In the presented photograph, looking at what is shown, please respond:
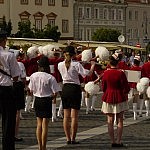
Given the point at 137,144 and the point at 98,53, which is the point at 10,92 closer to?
the point at 137,144

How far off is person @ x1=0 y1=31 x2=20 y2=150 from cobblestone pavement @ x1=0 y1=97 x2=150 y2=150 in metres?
1.91

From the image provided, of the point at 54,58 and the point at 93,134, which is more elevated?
the point at 54,58

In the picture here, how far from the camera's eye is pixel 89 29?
9894cm

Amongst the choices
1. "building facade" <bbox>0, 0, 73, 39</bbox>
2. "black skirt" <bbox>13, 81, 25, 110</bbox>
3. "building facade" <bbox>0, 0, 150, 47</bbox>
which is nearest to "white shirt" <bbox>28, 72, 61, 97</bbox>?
"black skirt" <bbox>13, 81, 25, 110</bbox>

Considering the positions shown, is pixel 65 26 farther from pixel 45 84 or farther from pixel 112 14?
pixel 45 84

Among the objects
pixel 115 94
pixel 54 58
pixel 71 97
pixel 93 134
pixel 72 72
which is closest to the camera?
pixel 115 94

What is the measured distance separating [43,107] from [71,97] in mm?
1327

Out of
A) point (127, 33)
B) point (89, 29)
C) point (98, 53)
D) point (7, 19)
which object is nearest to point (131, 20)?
point (127, 33)

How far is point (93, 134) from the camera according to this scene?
13195 millimetres

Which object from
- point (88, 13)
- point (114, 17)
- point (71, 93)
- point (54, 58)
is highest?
point (88, 13)

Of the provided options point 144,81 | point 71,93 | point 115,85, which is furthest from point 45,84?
point 144,81

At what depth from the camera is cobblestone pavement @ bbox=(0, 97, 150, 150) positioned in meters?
11.5

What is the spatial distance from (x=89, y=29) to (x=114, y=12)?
7284mm

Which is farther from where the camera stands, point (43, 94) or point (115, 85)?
point (115, 85)
